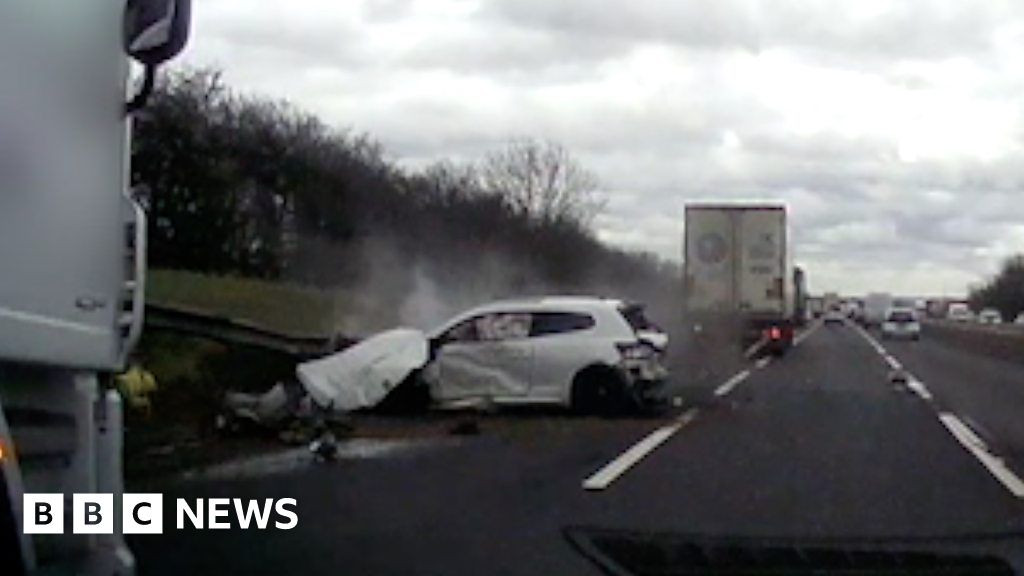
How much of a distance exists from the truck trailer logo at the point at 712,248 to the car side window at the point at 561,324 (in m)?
19.5

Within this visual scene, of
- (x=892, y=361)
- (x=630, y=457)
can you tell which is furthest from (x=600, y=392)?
(x=892, y=361)

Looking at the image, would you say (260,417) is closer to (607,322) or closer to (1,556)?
(607,322)

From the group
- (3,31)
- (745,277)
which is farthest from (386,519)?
(745,277)

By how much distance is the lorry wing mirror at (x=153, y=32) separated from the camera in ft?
17.0

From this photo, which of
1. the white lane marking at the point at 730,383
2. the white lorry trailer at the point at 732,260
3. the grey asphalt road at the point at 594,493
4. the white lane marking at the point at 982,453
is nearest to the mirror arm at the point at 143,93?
the grey asphalt road at the point at 594,493

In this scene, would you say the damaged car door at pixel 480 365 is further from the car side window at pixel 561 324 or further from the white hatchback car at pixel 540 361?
the car side window at pixel 561 324

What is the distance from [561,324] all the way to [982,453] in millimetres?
6341

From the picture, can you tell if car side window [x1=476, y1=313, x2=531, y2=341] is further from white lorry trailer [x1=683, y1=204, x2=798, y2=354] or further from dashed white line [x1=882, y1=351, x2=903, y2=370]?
dashed white line [x1=882, y1=351, x2=903, y2=370]

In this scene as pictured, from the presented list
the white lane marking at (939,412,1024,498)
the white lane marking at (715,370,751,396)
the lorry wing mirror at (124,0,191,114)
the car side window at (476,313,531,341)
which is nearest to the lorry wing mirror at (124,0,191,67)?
the lorry wing mirror at (124,0,191,114)

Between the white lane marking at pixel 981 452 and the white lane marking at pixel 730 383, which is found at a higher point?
the white lane marking at pixel 730 383

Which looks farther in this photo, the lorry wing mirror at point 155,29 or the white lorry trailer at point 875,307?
the white lorry trailer at point 875,307

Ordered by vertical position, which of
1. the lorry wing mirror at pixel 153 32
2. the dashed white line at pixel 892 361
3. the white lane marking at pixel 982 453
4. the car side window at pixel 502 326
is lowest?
the white lane marking at pixel 982 453

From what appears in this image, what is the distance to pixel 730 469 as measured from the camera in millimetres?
15695

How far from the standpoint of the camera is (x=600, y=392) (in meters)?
21.9
